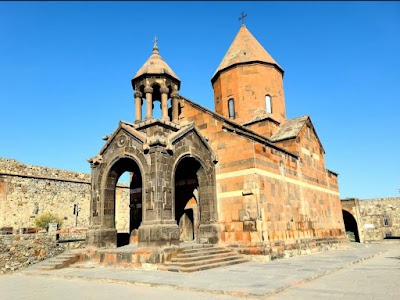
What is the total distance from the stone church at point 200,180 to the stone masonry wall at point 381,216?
18951 mm

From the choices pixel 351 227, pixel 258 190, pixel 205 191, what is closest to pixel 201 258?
pixel 205 191

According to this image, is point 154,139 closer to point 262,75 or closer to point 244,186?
point 244,186

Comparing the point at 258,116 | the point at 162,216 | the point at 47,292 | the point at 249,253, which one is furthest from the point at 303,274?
the point at 258,116

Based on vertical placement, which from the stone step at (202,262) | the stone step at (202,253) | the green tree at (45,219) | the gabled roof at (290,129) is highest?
the gabled roof at (290,129)

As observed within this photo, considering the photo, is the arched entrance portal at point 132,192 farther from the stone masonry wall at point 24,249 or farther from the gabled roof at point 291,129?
the gabled roof at point 291,129

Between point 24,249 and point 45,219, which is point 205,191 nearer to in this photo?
point 24,249

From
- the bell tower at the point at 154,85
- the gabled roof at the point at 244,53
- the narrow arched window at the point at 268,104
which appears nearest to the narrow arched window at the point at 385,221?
the narrow arched window at the point at 268,104

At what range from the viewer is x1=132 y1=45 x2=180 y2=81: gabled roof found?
14.2 m

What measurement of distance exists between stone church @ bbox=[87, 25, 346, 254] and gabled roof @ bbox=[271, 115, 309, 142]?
14cm

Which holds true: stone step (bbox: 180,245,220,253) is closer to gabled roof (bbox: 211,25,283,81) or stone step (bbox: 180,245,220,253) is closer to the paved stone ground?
the paved stone ground

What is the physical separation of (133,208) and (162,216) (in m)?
5.51

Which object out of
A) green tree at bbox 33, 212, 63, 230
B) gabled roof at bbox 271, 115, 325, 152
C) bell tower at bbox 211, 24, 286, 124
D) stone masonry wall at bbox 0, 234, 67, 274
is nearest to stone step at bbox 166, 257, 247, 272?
stone masonry wall at bbox 0, 234, 67, 274

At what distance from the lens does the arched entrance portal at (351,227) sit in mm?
29953

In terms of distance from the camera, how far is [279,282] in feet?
23.5
